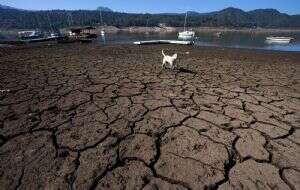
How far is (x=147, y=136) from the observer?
3207mm

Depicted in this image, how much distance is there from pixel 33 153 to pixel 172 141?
5.40ft

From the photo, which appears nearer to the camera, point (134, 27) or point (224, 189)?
point (224, 189)

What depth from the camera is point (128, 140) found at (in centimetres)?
310

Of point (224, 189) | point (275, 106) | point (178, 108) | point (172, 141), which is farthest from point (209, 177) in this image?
point (275, 106)

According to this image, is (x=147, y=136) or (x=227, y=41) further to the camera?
(x=227, y=41)

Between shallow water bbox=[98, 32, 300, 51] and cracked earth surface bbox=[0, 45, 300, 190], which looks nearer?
cracked earth surface bbox=[0, 45, 300, 190]

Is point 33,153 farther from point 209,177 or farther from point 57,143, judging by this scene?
point 209,177

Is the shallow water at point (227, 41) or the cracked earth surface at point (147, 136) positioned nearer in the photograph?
the cracked earth surface at point (147, 136)

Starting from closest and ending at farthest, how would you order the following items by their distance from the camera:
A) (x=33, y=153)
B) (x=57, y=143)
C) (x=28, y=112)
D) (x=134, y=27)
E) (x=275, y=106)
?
(x=33, y=153) < (x=57, y=143) < (x=28, y=112) < (x=275, y=106) < (x=134, y=27)

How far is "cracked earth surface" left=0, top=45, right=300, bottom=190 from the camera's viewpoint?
244cm

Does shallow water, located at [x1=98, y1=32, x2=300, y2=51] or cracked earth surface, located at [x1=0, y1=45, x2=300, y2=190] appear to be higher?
cracked earth surface, located at [x1=0, y1=45, x2=300, y2=190]

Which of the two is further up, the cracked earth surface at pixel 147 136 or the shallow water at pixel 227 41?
the cracked earth surface at pixel 147 136

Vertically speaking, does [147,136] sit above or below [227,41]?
above

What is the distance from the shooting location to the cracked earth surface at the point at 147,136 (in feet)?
7.99
